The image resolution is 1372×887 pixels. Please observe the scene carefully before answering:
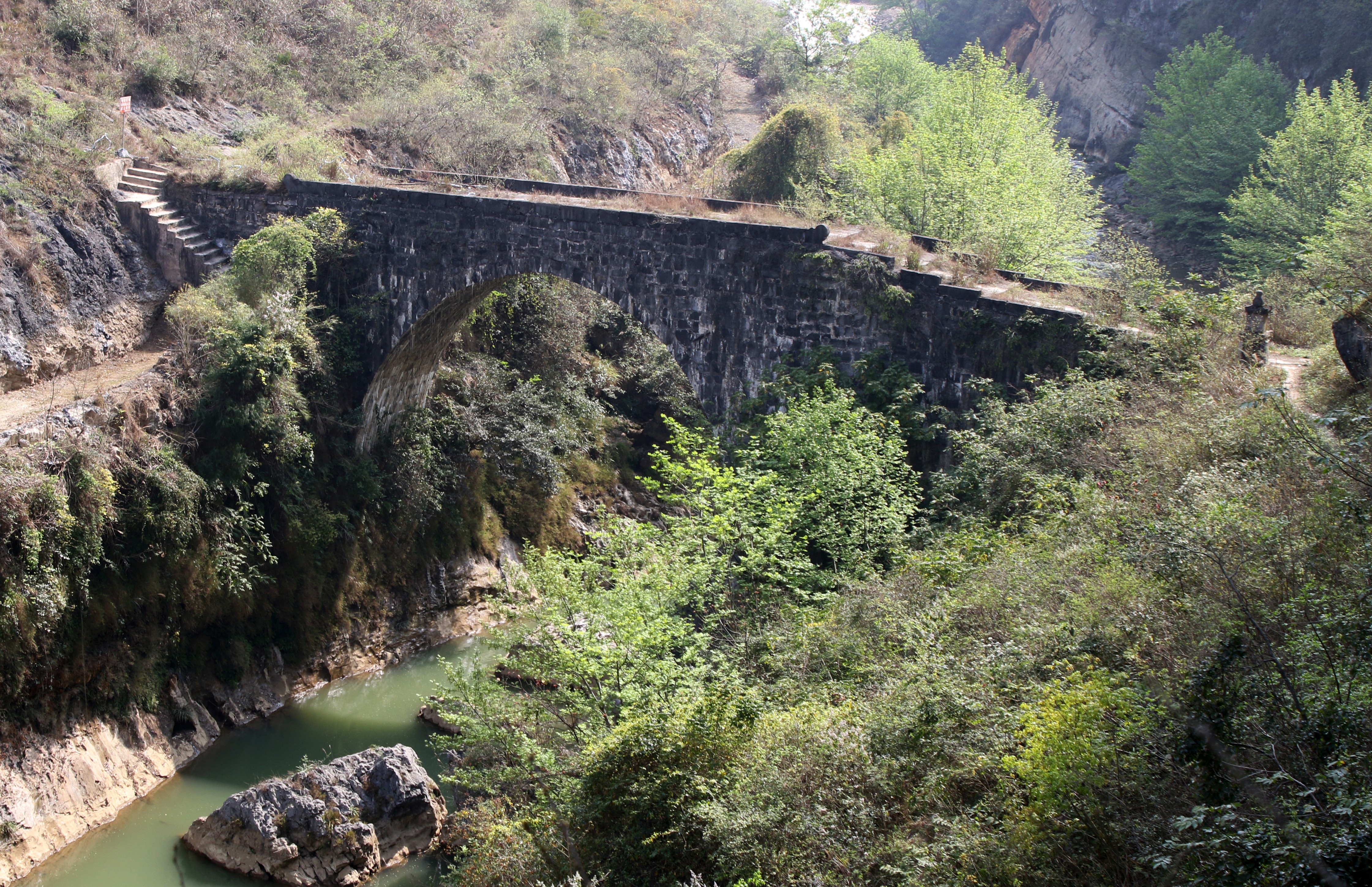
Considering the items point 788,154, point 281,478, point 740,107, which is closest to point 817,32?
point 740,107

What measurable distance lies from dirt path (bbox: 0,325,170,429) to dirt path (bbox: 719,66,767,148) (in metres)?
22.6

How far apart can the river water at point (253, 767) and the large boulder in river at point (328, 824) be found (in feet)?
0.72

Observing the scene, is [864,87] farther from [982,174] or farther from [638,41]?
[982,174]

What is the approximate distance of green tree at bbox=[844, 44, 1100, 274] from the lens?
18344 mm

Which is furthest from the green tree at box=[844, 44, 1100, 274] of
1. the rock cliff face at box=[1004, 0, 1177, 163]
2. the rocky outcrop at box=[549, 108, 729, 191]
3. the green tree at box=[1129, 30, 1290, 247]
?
the rock cliff face at box=[1004, 0, 1177, 163]

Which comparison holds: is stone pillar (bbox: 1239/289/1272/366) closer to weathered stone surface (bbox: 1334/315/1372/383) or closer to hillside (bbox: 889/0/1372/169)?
weathered stone surface (bbox: 1334/315/1372/383)

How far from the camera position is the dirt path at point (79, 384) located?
13.8 m

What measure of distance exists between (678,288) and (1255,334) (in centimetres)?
778

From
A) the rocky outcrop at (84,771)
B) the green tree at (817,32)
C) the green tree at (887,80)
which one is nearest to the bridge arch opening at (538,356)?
the rocky outcrop at (84,771)

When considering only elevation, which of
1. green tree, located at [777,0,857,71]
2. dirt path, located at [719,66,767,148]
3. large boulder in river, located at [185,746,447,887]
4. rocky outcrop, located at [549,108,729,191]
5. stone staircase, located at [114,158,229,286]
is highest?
green tree, located at [777,0,857,71]

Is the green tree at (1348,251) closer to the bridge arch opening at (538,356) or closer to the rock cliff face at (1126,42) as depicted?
the bridge arch opening at (538,356)

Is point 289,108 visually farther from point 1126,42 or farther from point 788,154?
point 1126,42

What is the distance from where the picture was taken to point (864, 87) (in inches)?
1400

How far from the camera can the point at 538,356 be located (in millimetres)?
20281
